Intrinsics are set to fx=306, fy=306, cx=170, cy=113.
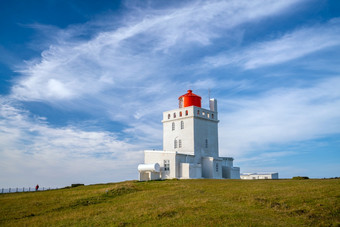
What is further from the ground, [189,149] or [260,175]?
[189,149]

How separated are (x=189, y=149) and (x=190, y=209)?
2396 cm

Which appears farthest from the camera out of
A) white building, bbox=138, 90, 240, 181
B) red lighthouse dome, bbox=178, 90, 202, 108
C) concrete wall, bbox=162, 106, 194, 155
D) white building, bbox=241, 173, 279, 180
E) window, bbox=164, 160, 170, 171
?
white building, bbox=241, 173, 279, 180

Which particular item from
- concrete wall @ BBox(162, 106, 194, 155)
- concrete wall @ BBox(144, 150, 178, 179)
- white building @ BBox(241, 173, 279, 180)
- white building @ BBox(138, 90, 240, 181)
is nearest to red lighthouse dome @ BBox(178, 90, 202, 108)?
white building @ BBox(138, 90, 240, 181)

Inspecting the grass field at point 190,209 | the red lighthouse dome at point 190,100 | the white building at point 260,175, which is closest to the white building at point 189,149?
the red lighthouse dome at point 190,100

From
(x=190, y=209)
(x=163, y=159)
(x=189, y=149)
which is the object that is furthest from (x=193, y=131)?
(x=190, y=209)

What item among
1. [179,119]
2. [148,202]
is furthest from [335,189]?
[179,119]

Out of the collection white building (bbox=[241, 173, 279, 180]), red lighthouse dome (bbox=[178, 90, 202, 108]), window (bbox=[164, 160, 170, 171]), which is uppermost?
red lighthouse dome (bbox=[178, 90, 202, 108])

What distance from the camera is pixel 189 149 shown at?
1633 inches

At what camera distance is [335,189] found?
2069 centimetres

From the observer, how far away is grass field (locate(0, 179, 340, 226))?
15.4 m

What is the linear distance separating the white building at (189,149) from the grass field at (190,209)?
526 inches

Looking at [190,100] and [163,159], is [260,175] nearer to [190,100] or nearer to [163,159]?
[190,100]

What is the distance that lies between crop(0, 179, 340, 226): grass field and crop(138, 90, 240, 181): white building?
13.4 meters

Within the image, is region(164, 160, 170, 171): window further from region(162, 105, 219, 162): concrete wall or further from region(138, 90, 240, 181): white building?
region(162, 105, 219, 162): concrete wall
